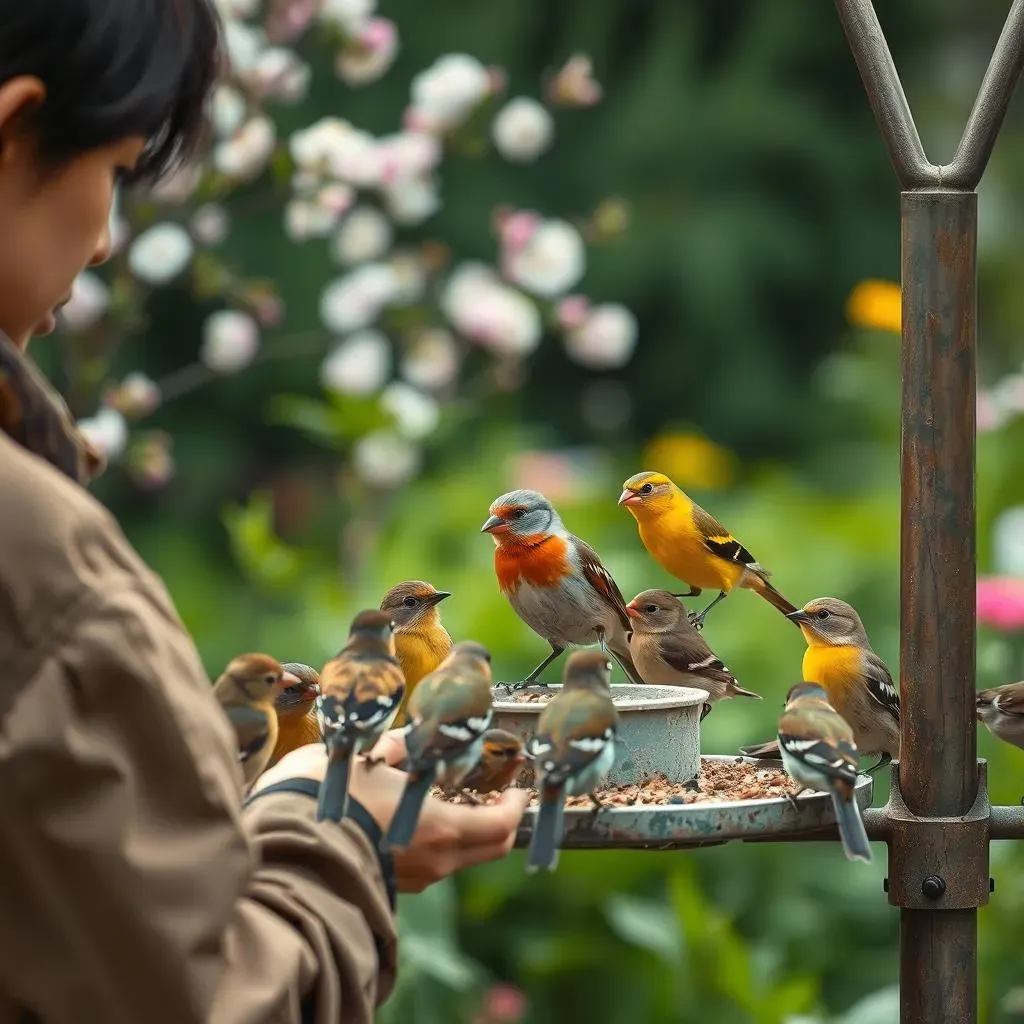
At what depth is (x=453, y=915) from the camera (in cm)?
508

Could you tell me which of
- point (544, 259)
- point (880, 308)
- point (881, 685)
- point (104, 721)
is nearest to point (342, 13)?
point (544, 259)

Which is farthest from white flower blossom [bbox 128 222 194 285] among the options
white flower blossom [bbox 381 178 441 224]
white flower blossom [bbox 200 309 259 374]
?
white flower blossom [bbox 381 178 441 224]

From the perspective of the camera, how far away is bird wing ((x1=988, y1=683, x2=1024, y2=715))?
3654 mm

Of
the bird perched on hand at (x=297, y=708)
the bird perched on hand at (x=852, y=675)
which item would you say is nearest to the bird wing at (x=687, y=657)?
the bird perched on hand at (x=852, y=675)

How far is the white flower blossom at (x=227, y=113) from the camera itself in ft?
15.0

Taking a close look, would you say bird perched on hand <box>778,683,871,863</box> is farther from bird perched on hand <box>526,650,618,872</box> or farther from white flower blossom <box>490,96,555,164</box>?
white flower blossom <box>490,96,555,164</box>

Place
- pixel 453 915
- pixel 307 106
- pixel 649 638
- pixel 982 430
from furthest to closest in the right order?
pixel 307 106, pixel 982 430, pixel 453 915, pixel 649 638

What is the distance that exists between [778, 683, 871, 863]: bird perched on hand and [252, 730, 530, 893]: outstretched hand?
389mm

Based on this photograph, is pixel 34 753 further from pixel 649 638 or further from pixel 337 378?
pixel 337 378

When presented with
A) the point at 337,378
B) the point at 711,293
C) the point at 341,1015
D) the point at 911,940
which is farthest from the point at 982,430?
the point at 341,1015

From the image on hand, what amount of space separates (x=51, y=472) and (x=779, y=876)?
164 inches

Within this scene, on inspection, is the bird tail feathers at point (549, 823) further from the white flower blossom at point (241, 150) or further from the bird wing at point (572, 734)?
the white flower blossom at point (241, 150)

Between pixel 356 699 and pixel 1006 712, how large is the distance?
216 cm

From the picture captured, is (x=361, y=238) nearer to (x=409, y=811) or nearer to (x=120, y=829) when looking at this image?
(x=409, y=811)
